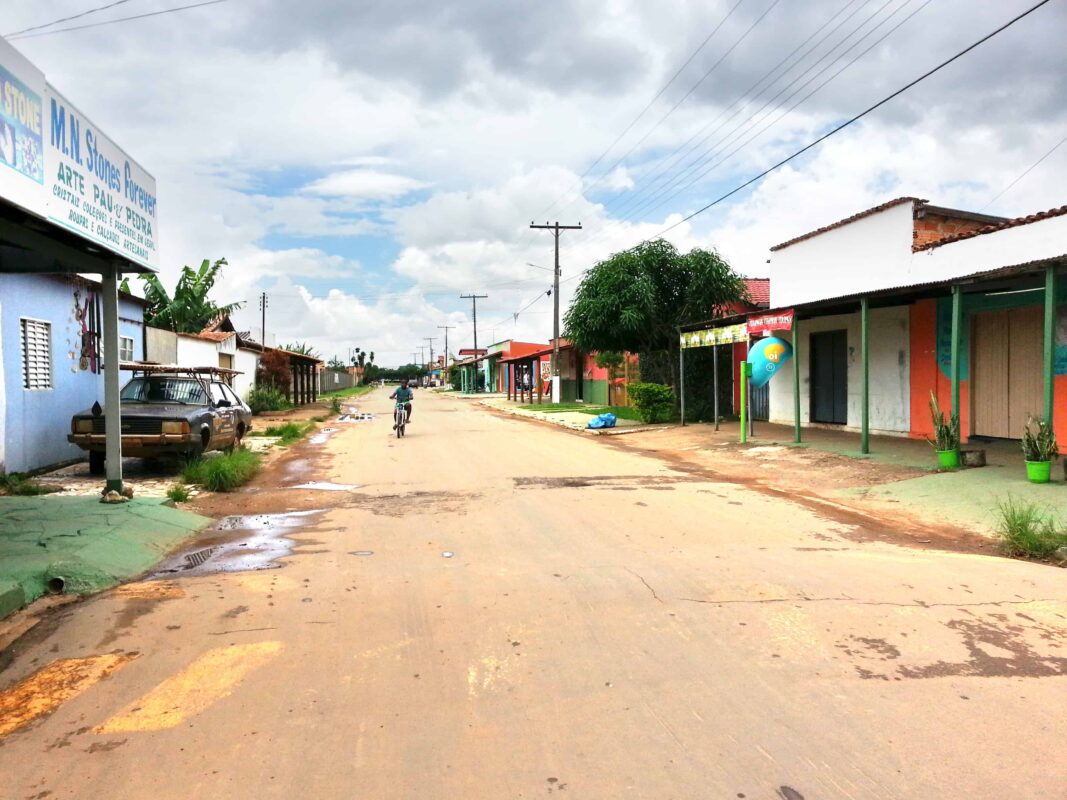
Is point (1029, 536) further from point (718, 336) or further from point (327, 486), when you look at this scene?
point (718, 336)

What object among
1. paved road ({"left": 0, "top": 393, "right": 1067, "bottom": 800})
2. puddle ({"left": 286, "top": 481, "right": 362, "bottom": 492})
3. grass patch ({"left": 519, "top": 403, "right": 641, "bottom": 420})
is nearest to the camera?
paved road ({"left": 0, "top": 393, "right": 1067, "bottom": 800})

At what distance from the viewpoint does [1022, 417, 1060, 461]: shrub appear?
9547mm

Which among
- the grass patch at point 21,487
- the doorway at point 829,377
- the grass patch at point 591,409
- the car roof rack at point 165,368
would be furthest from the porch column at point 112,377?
the grass patch at point 591,409

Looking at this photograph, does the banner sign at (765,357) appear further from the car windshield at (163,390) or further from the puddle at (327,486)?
the car windshield at (163,390)

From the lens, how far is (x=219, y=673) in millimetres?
4184

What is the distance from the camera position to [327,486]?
11.4m

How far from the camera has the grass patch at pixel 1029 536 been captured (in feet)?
22.9

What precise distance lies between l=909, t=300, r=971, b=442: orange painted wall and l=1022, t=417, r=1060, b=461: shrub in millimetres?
5235

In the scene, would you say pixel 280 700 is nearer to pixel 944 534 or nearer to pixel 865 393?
pixel 944 534

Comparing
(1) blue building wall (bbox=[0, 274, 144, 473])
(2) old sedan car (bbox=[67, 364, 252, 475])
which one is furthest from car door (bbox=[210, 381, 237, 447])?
(1) blue building wall (bbox=[0, 274, 144, 473])

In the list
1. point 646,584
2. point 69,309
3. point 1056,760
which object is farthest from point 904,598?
point 69,309

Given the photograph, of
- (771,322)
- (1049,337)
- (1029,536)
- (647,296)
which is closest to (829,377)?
(771,322)

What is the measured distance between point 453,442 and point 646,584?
13.2 metres

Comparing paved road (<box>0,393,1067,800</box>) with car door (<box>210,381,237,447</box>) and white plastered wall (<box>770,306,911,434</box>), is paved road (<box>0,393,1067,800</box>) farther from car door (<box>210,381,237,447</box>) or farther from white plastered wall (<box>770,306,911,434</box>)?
white plastered wall (<box>770,306,911,434</box>)
